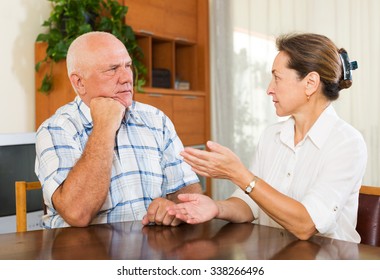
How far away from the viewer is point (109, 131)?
1929mm

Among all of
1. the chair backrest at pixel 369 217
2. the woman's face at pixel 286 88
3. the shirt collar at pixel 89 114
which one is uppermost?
the woman's face at pixel 286 88

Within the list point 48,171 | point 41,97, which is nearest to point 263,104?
point 41,97

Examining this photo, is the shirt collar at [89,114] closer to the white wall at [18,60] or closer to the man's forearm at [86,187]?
the man's forearm at [86,187]

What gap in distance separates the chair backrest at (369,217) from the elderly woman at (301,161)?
5 centimetres

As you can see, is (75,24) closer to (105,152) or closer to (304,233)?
(105,152)

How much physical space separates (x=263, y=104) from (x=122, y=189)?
3.01 metres

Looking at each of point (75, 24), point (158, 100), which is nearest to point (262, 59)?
point (158, 100)

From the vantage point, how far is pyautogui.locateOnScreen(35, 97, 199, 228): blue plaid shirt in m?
1.92

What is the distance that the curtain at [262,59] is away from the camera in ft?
13.9

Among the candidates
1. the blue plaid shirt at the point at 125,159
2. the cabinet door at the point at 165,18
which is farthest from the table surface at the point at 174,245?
the cabinet door at the point at 165,18

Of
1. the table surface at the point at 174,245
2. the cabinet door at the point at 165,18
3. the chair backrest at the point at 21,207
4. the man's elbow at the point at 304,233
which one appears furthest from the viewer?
the cabinet door at the point at 165,18

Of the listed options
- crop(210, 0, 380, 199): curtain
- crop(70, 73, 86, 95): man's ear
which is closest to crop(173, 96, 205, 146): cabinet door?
crop(210, 0, 380, 199): curtain

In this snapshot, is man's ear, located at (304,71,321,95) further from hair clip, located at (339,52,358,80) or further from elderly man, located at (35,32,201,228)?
elderly man, located at (35,32,201,228)
